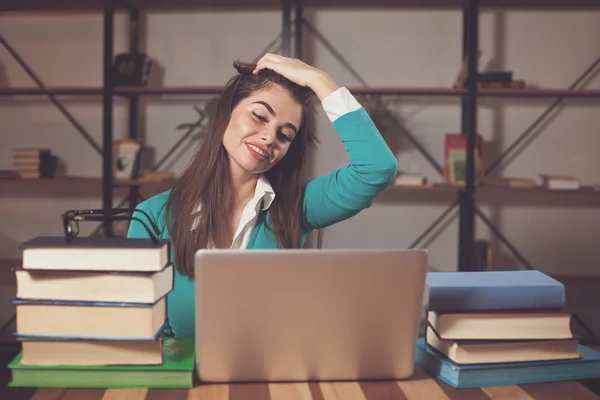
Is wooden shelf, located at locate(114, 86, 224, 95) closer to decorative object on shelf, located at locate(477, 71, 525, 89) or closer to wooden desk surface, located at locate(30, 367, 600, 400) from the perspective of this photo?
decorative object on shelf, located at locate(477, 71, 525, 89)

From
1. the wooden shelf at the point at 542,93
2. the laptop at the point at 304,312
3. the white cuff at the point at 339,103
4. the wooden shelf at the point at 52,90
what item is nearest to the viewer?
the laptop at the point at 304,312

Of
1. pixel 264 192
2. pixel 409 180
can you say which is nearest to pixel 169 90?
pixel 409 180

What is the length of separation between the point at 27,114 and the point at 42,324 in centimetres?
269

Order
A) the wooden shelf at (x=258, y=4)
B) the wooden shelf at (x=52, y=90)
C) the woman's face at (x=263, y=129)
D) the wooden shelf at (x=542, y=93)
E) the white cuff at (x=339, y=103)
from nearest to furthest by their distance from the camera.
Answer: the white cuff at (x=339, y=103) < the woman's face at (x=263, y=129) < the wooden shelf at (x=542, y=93) < the wooden shelf at (x=52, y=90) < the wooden shelf at (x=258, y=4)

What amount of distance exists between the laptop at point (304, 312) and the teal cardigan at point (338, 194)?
1.46 feet

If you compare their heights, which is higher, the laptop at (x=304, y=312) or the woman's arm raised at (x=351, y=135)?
the woman's arm raised at (x=351, y=135)

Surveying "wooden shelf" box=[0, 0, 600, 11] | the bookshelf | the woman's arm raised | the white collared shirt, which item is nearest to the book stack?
the bookshelf

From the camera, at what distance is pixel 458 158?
9.76 feet

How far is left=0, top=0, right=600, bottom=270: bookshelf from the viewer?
115 inches

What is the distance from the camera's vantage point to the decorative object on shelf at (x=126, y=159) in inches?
119

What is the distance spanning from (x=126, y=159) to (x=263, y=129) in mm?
1664

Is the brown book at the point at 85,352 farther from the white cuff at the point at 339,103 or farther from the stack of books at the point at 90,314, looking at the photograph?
the white cuff at the point at 339,103

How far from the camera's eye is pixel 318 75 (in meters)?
1.43

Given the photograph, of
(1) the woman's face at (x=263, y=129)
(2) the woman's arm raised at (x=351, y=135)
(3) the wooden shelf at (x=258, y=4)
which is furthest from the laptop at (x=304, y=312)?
(3) the wooden shelf at (x=258, y=4)
